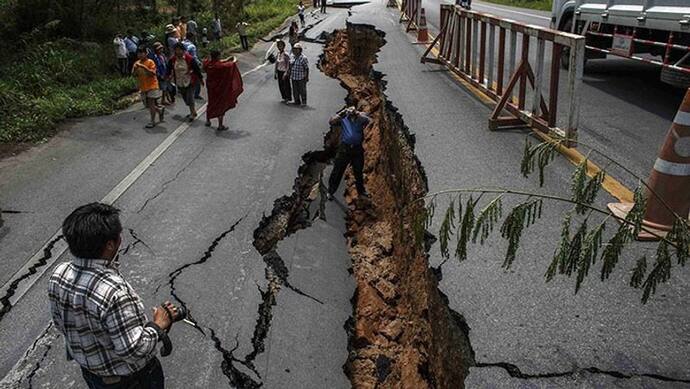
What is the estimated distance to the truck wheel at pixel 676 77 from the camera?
8.84 metres

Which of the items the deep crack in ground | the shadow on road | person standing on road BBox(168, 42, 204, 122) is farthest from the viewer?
person standing on road BBox(168, 42, 204, 122)

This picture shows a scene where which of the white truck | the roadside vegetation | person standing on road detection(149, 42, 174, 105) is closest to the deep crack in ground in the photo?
the roadside vegetation

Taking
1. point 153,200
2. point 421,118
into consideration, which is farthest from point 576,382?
point 421,118

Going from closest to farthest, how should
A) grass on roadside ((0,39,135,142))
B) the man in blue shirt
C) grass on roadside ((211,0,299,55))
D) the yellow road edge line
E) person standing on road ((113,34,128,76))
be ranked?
the yellow road edge line < the man in blue shirt < grass on roadside ((0,39,135,142)) < person standing on road ((113,34,128,76)) < grass on roadside ((211,0,299,55))

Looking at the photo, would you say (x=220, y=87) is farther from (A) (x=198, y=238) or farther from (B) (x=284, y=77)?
(A) (x=198, y=238)

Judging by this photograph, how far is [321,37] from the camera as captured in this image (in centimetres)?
2223

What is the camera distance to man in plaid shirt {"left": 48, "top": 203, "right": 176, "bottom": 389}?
2.39 metres

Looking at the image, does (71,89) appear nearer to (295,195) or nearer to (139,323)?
(295,195)

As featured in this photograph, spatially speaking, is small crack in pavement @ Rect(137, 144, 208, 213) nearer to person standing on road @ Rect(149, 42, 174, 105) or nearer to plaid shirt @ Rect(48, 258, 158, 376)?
person standing on road @ Rect(149, 42, 174, 105)

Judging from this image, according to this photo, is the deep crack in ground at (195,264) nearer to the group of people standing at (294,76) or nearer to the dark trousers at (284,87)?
the group of people standing at (294,76)

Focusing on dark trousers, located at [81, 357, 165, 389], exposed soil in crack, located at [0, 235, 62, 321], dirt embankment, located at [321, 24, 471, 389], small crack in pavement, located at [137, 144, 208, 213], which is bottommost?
dirt embankment, located at [321, 24, 471, 389]

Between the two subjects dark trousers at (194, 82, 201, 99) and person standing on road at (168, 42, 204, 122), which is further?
dark trousers at (194, 82, 201, 99)

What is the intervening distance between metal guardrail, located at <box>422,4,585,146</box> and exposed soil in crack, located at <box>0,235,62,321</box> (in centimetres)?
527

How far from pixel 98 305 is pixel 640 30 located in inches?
400
